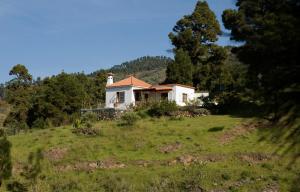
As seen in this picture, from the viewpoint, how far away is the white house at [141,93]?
154 ft

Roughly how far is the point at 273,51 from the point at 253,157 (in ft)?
84.8

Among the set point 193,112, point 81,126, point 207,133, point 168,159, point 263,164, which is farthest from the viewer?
point 193,112

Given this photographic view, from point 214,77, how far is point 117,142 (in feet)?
58.3

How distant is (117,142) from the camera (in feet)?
112

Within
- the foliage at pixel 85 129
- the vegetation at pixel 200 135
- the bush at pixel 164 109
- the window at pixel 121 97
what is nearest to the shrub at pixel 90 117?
the vegetation at pixel 200 135

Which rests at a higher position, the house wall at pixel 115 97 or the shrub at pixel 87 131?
the house wall at pixel 115 97

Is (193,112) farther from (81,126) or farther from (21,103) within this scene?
(21,103)

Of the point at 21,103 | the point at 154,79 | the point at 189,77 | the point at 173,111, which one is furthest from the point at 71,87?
the point at 154,79

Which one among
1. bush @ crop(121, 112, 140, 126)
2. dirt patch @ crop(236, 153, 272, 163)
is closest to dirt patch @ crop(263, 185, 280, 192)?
dirt patch @ crop(236, 153, 272, 163)

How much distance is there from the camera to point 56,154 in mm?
32906

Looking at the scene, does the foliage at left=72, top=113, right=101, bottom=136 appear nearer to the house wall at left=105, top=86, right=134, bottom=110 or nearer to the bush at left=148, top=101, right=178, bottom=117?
the bush at left=148, top=101, right=178, bottom=117

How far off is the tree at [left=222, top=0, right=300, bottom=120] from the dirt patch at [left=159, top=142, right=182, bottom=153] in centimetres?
2767

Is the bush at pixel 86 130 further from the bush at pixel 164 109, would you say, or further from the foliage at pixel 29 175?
the bush at pixel 164 109

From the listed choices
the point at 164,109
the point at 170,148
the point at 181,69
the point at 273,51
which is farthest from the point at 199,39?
the point at 273,51
